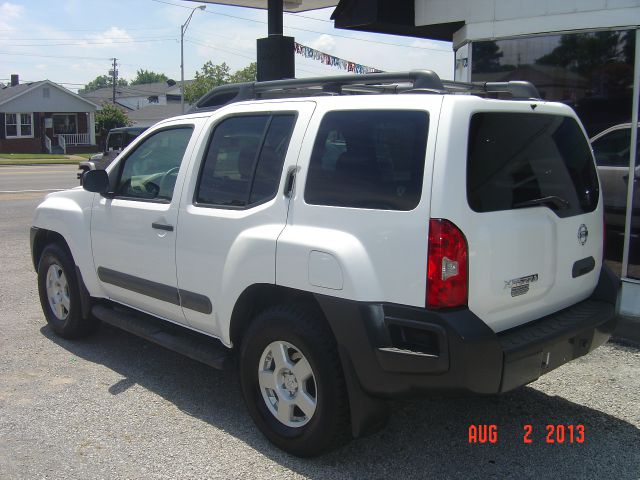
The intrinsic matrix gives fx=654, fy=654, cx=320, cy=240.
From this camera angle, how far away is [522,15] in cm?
723

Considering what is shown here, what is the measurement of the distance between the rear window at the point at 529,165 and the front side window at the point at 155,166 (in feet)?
6.82

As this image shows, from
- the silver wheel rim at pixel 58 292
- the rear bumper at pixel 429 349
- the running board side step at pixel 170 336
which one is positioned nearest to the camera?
the rear bumper at pixel 429 349

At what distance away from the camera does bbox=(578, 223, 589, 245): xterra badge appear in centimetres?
371

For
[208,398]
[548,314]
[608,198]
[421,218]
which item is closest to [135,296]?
[208,398]

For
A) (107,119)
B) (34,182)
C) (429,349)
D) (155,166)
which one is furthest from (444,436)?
(107,119)

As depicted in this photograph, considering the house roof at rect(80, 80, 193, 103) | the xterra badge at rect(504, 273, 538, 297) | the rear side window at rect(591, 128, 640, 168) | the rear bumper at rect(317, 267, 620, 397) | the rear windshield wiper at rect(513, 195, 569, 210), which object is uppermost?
the house roof at rect(80, 80, 193, 103)

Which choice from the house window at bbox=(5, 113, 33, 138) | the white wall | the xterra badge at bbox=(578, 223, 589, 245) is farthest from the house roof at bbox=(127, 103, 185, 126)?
the xterra badge at bbox=(578, 223, 589, 245)

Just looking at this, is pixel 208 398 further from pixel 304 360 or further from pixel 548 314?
pixel 548 314

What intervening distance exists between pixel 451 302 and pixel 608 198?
495 centimetres

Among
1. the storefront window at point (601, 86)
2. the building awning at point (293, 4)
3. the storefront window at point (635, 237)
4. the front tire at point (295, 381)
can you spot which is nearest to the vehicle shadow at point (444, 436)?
the front tire at point (295, 381)

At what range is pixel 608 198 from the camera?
23.5ft

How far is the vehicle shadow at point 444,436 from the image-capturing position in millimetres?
3496

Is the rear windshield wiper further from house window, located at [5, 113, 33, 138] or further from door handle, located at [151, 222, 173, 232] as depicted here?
house window, located at [5, 113, 33, 138]

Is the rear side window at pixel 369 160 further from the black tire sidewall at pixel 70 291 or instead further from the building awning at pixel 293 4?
the building awning at pixel 293 4
